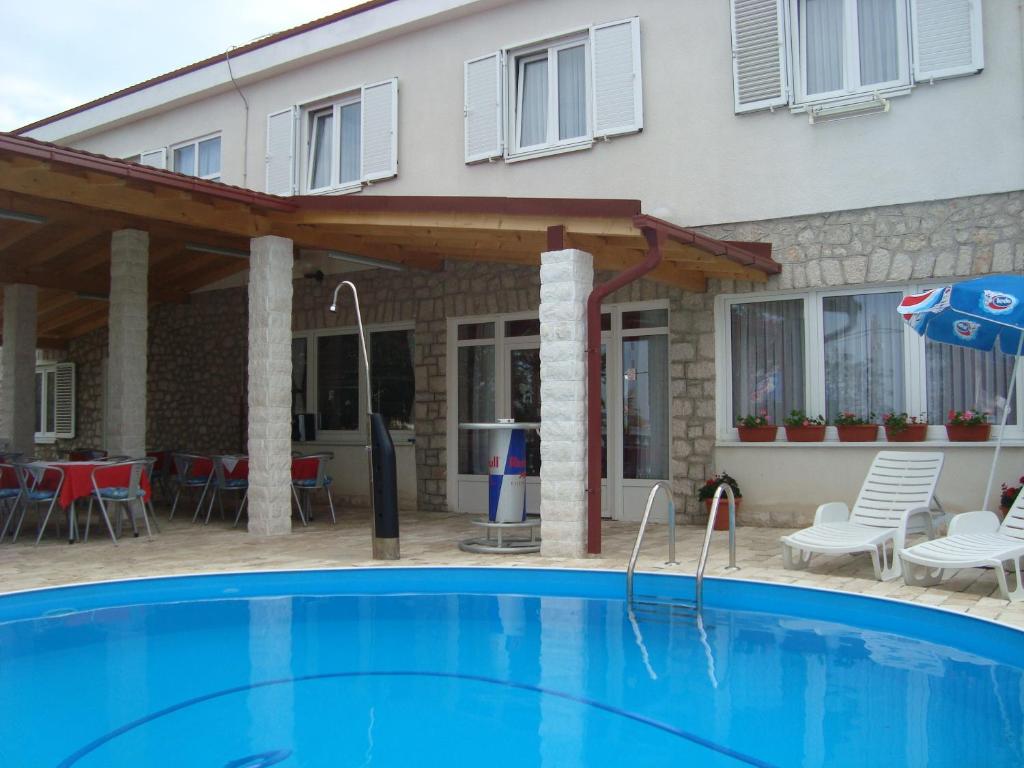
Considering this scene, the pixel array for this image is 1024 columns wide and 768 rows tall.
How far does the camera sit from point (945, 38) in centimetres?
820

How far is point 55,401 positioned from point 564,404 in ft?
43.7

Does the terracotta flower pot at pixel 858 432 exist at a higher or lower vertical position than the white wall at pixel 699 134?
lower

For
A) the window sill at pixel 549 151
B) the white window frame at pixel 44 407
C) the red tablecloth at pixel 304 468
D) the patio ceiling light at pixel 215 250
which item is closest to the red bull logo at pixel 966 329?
the window sill at pixel 549 151

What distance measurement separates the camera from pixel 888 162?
853cm

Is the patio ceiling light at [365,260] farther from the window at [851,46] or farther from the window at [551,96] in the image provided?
the window at [851,46]

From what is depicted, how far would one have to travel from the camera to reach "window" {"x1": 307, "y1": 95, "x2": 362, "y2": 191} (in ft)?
40.7

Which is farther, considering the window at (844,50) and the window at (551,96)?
the window at (551,96)

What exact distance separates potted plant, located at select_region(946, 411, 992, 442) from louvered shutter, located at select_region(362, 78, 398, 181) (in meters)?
7.16

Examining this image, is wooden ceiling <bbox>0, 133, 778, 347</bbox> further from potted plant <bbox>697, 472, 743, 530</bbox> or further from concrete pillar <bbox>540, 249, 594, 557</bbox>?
potted plant <bbox>697, 472, 743, 530</bbox>

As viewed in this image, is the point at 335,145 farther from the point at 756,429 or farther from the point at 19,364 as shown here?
the point at 756,429

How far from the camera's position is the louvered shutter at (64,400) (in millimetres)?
16812

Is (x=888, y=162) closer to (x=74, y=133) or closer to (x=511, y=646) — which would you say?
(x=511, y=646)

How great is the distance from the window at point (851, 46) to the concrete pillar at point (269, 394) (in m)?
5.58

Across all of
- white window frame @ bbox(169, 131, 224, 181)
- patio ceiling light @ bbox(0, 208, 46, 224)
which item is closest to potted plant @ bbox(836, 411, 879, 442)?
patio ceiling light @ bbox(0, 208, 46, 224)
